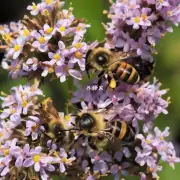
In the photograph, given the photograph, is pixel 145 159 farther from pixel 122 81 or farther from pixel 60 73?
pixel 60 73

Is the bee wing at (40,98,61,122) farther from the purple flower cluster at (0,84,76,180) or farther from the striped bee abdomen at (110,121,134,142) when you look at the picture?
the striped bee abdomen at (110,121,134,142)

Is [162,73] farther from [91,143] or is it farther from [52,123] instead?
[52,123]

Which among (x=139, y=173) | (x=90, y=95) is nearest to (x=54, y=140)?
(x=90, y=95)

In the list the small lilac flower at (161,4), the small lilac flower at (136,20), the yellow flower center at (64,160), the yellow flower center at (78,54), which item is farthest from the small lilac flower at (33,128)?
the small lilac flower at (161,4)

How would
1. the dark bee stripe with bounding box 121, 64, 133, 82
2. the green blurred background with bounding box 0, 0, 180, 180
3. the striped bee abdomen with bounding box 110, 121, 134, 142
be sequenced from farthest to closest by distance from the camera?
the green blurred background with bounding box 0, 0, 180, 180 < the dark bee stripe with bounding box 121, 64, 133, 82 < the striped bee abdomen with bounding box 110, 121, 134, 142

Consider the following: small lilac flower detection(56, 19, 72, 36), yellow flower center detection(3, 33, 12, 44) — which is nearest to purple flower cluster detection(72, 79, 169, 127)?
small lilac flower detection(56, 19, 72, 36)
